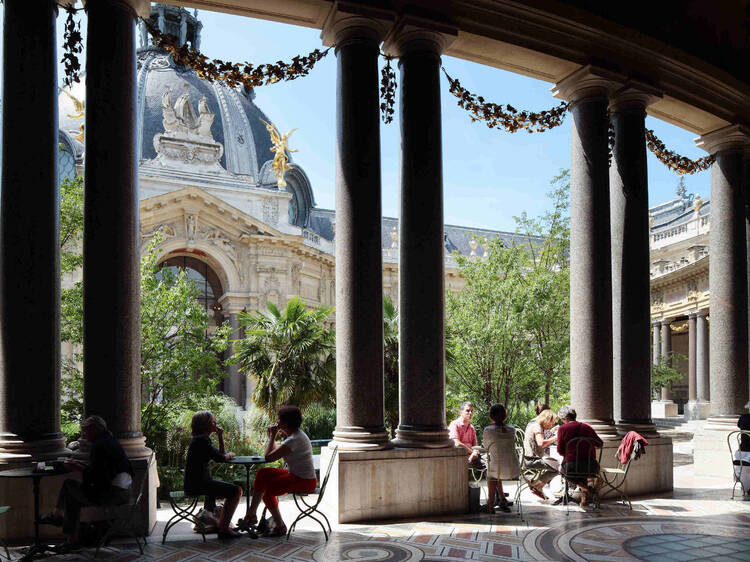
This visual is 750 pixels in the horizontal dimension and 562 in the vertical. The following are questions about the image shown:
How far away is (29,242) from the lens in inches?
330

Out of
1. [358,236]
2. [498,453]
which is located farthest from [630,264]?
[358,236]

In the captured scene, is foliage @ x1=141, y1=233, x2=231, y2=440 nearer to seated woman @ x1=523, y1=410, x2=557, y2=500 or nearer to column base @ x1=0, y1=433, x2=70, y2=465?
column base @ x1=0, y1=433, x2=70, y2=465

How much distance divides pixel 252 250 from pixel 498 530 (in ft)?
110

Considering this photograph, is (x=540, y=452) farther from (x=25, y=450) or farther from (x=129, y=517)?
(x=25, y=450)

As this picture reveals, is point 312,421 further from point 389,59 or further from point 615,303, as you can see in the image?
point 389,59

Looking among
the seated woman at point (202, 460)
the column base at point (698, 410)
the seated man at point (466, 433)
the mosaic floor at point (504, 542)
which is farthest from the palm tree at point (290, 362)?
the column base at point (698, 410)

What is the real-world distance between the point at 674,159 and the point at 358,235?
8.23 m

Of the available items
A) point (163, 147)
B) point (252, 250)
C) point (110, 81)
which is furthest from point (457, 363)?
point (163, 147)

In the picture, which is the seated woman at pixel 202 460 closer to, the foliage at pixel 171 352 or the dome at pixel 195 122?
the foliage at pixel 171 352

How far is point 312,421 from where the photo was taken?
2386cm

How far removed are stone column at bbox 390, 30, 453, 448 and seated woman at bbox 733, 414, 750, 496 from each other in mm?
5351

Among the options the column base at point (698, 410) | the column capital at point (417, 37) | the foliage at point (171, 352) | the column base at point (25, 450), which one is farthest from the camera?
the column base at point (698, 410)

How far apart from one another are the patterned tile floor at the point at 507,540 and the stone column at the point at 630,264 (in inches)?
92.8

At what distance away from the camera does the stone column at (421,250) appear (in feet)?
32.4
